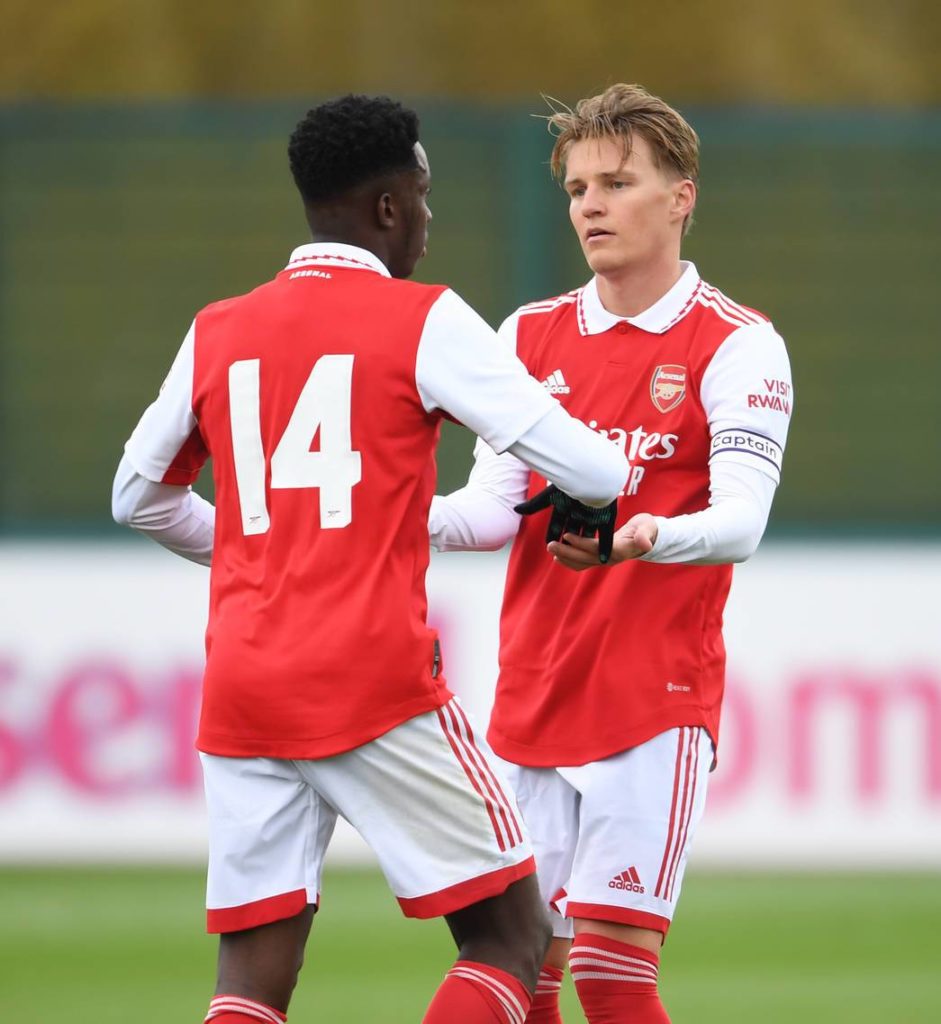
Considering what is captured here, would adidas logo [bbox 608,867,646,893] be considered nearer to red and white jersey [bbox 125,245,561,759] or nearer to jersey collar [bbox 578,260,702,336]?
red and white jersey [bbox 125,245,561,759]

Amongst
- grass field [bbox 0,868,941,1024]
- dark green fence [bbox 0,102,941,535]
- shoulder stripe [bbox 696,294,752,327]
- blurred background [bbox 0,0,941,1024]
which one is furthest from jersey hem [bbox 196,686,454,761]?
dark green fence [bbox 0,102,941,535]

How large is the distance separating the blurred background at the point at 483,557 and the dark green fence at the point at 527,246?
1cm

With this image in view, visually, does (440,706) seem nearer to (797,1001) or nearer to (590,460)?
(590,460)

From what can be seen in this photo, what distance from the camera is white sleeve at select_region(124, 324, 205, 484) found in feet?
12.7

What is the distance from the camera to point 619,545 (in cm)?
385

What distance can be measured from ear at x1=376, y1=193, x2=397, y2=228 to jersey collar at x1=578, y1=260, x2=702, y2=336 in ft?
2.21

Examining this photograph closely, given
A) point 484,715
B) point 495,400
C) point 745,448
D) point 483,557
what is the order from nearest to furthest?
point 495,400 < point 745,448 < point 484,715 < point 483,557

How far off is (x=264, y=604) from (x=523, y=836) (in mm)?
631

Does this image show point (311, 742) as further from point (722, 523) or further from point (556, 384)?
point (556, 384)

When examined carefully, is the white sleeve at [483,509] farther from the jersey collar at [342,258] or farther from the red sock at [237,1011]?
the red sock at [237,1011]

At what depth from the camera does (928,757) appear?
26.3 ft

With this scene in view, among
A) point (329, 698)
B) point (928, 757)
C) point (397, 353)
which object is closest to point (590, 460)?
point (397, 353)

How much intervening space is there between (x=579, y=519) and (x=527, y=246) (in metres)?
5.08

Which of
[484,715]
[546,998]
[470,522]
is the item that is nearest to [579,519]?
A: [470,522]
